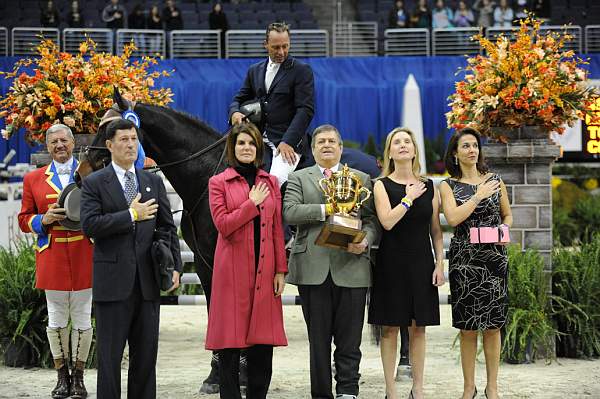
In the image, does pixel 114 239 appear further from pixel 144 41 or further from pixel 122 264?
pixel 144 41

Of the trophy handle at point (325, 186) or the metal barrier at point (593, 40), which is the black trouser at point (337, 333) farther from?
the metal barrier at point (593, 40)

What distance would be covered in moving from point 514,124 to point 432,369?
6.65ft

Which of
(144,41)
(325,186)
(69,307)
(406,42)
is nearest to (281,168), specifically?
(325,186)

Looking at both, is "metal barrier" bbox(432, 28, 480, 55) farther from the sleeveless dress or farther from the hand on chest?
the hand on chest

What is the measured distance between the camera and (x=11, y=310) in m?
7.12

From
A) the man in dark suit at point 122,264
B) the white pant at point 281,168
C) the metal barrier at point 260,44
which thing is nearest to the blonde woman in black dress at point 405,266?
the white pant at point 281,168

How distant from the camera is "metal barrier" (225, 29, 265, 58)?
817 inches

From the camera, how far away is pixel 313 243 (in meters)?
5.37

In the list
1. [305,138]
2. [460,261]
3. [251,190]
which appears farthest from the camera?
[305,138]

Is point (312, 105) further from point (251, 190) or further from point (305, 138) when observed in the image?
point (251, 190)

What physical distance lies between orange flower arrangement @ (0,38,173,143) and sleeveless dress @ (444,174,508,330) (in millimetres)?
3022

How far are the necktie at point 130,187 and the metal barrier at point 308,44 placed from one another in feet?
52.0

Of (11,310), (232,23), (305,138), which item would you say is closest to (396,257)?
(305,138)

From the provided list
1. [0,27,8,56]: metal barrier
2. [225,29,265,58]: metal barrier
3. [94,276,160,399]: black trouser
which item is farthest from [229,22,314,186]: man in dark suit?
[0,27,8,56]: metal barrier
